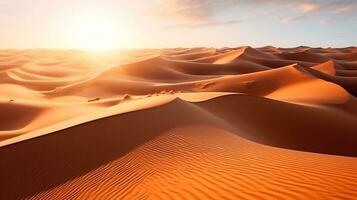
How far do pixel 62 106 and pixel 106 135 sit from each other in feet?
34.8

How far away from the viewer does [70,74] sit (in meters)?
43.3

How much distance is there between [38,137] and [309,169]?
5.31 meters

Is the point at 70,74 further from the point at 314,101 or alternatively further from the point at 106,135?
the point at 106,135

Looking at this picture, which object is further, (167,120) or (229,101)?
(229,101)

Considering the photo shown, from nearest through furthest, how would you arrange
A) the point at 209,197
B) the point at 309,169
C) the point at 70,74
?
1. the point at 209,197
2. the point at 309,169
3. the point at 70,74

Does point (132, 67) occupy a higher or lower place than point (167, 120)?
lower

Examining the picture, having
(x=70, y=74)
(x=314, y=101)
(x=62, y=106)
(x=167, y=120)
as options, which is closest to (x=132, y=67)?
(x=70, y=74)

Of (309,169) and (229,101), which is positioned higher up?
(309,169)

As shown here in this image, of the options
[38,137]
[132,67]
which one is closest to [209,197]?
[38,137]

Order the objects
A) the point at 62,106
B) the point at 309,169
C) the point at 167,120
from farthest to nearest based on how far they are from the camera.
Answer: the point at 62,106, the point at 167,120, the point at 309,169

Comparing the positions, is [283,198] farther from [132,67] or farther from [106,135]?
[132,67]

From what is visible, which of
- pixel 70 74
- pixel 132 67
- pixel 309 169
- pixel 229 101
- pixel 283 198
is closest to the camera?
pixel 283 198

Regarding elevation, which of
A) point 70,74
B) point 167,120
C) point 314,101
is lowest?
point 70,74

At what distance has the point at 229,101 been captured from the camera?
13570mm
